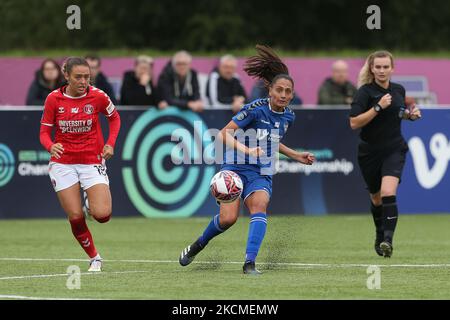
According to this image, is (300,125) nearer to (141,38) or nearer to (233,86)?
(233,86)

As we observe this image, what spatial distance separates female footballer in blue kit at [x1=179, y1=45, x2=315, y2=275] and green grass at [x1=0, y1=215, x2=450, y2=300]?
0.49 metres

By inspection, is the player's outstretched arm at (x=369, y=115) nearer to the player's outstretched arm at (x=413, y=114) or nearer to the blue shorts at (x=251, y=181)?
the player's outstretched arm at (x=413, y=114)

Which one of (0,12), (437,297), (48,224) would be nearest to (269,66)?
(437,297)

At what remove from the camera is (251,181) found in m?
12.9

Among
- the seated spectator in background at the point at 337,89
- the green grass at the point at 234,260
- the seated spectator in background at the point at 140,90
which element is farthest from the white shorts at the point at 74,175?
the seated spectator in background at the point at 337,89

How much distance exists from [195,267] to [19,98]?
55.2 ft

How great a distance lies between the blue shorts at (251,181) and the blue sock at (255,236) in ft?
1.02

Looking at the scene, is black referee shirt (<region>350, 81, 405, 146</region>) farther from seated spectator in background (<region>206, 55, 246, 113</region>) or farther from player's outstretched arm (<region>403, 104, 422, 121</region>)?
seated spectator in background (<region>206, 55, 246, 113</region>)

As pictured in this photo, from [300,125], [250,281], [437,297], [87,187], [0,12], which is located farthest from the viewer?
[0,12]

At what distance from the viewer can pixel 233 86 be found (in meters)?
21.3

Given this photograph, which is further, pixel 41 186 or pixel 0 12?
pixel 0 12

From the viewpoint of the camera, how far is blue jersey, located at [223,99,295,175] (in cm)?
1289

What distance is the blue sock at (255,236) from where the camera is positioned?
1245 cm

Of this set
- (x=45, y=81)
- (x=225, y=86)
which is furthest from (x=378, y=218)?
(x=45, y=81)
